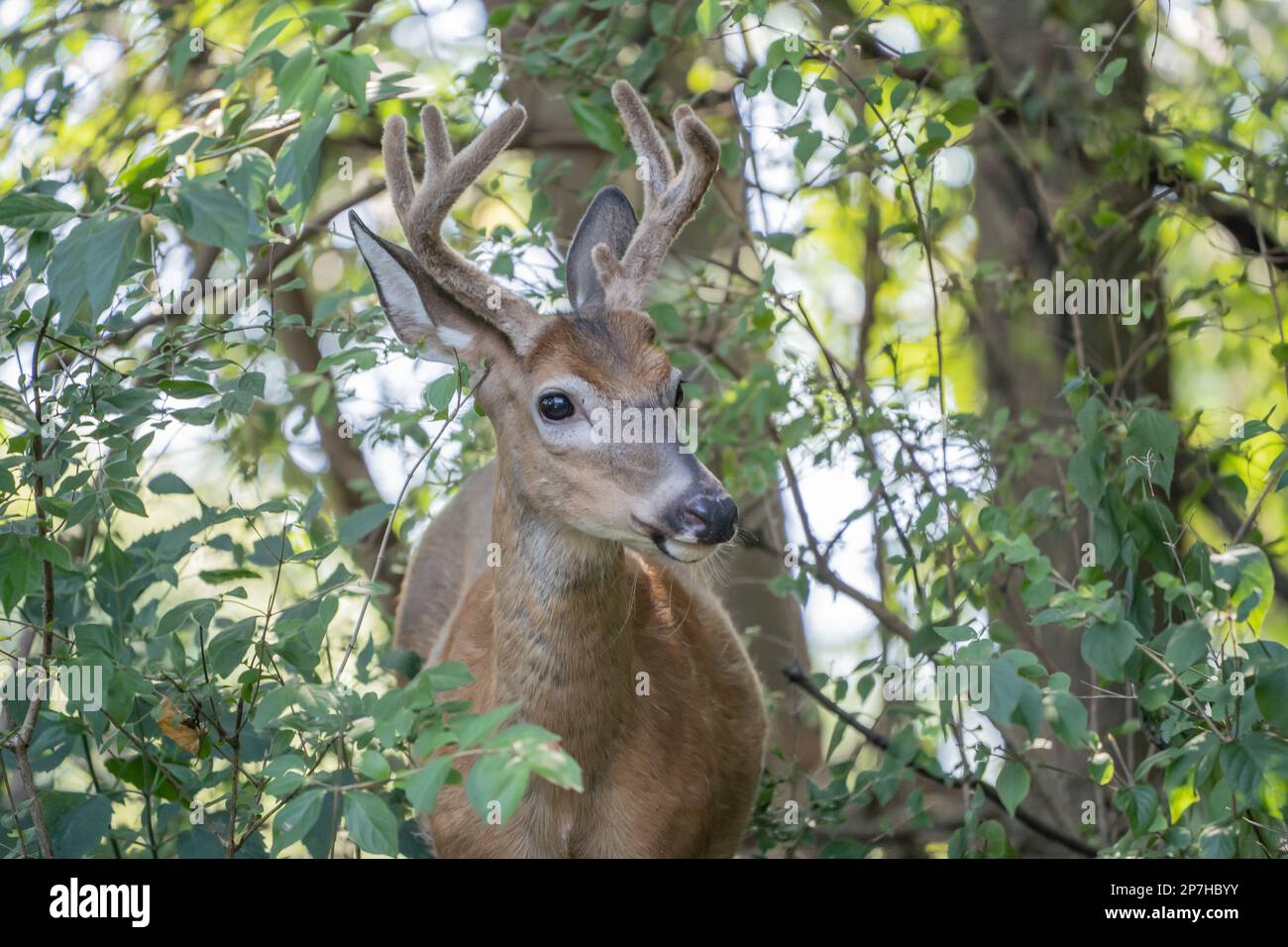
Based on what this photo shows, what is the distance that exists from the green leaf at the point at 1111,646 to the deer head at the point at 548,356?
1.13 metres

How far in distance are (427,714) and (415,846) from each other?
1592mm

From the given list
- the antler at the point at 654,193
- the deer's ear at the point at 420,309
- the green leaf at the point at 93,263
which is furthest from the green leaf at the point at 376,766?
the antler at the point at 654,193

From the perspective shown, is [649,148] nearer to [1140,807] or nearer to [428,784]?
[1140,807]

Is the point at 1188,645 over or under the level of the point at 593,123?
under

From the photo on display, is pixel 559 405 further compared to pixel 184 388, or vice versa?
pixel 559 405

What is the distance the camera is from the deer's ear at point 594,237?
222 inches

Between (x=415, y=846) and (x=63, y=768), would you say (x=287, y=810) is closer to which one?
(x=415, y=846)

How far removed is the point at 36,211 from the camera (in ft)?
11.7

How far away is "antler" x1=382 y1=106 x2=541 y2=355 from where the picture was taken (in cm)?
461

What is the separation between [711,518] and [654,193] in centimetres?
144

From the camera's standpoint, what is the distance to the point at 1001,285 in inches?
276

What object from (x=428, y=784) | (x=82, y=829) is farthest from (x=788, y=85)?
(x=82, y=829)

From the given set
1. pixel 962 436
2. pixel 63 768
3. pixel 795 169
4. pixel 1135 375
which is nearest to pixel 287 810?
pixel 962 436

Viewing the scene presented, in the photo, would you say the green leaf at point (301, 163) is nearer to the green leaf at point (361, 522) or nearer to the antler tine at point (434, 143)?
the antler tine at point (434, 143)
